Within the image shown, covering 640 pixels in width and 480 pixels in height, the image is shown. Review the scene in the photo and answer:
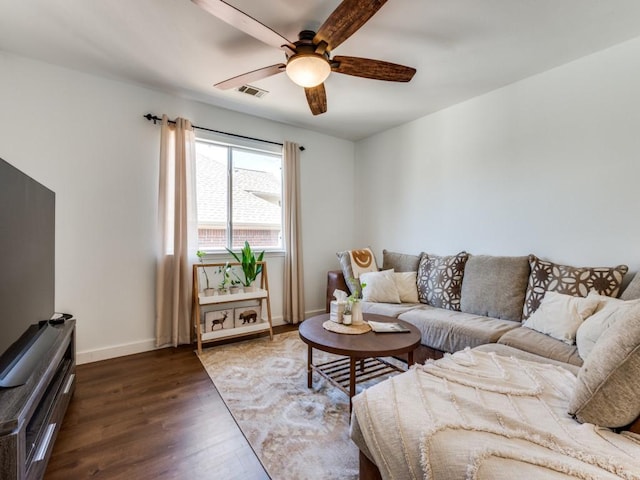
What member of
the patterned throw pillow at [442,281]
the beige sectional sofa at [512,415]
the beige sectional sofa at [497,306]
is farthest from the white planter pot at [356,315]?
the patterned throw pillow at [442,281]

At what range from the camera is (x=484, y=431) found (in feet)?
2.97

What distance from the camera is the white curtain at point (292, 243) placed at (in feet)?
12.0

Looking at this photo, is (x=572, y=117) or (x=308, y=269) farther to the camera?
(x=308, y=269)

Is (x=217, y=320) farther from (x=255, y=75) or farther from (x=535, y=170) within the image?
(x=535, y=170)

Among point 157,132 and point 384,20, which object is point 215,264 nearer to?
point 157,132

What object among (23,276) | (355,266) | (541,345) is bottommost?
(541,345)

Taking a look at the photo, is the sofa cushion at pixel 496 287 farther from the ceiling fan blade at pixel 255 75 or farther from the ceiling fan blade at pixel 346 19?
the ceiling fan blade at pixel 255 75

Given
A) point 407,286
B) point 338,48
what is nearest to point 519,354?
point 407,286

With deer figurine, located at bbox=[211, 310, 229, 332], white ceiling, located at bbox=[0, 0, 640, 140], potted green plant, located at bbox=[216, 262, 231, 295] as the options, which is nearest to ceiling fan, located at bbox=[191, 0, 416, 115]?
white ceiling, located at bbox=[0, 0, 640, 140]

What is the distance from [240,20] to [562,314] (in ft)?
8.49

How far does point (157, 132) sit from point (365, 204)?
2660mm

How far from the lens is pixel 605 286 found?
6.60ft

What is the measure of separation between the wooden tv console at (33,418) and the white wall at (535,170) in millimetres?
3262

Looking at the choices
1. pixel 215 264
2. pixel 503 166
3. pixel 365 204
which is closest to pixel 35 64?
pixel 215 264
